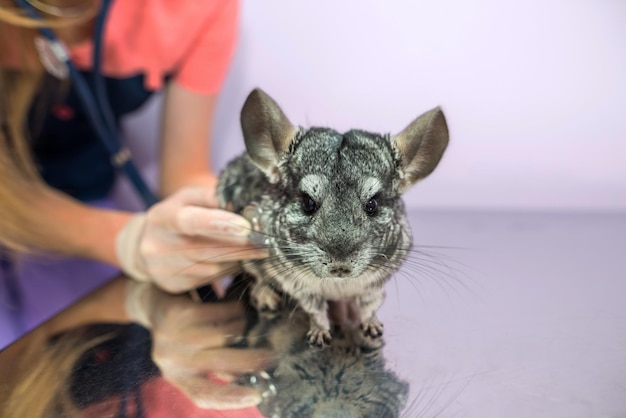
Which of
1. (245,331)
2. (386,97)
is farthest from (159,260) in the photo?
(386,97)

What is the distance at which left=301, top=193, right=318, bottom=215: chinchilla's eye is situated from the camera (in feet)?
2.41

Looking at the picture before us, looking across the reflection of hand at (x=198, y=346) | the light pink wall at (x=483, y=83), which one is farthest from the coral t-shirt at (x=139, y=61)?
the reflection of hand at (x=198, y=346)

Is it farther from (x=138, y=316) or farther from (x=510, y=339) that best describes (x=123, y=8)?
(x=510, y=339)

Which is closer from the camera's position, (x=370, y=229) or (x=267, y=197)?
(x=370, y=229)

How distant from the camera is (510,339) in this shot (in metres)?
0.86

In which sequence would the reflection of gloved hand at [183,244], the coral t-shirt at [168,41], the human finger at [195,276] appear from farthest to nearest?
1. the coral t-shirt at [168,41]
2. the human finger at [195,276]
3. the reflection of gloved hand at [183,244]

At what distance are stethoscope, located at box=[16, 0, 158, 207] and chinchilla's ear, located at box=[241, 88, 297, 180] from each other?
504 mm

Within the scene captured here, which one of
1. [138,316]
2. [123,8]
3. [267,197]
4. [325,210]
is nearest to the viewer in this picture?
[325,210]

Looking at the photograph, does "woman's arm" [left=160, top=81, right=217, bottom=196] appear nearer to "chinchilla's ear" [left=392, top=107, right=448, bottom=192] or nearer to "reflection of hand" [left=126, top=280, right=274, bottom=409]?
"reflection of hand" [left=126, top=280, right=274, bottom=409]

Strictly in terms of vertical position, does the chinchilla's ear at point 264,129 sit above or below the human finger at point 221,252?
above

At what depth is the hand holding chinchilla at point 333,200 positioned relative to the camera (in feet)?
2.32

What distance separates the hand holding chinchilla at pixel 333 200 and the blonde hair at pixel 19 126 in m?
0.54

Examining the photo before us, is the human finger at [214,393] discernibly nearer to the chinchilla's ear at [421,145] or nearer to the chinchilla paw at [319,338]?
the chinchilla paw at [319,338]

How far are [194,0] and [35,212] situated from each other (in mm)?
546
